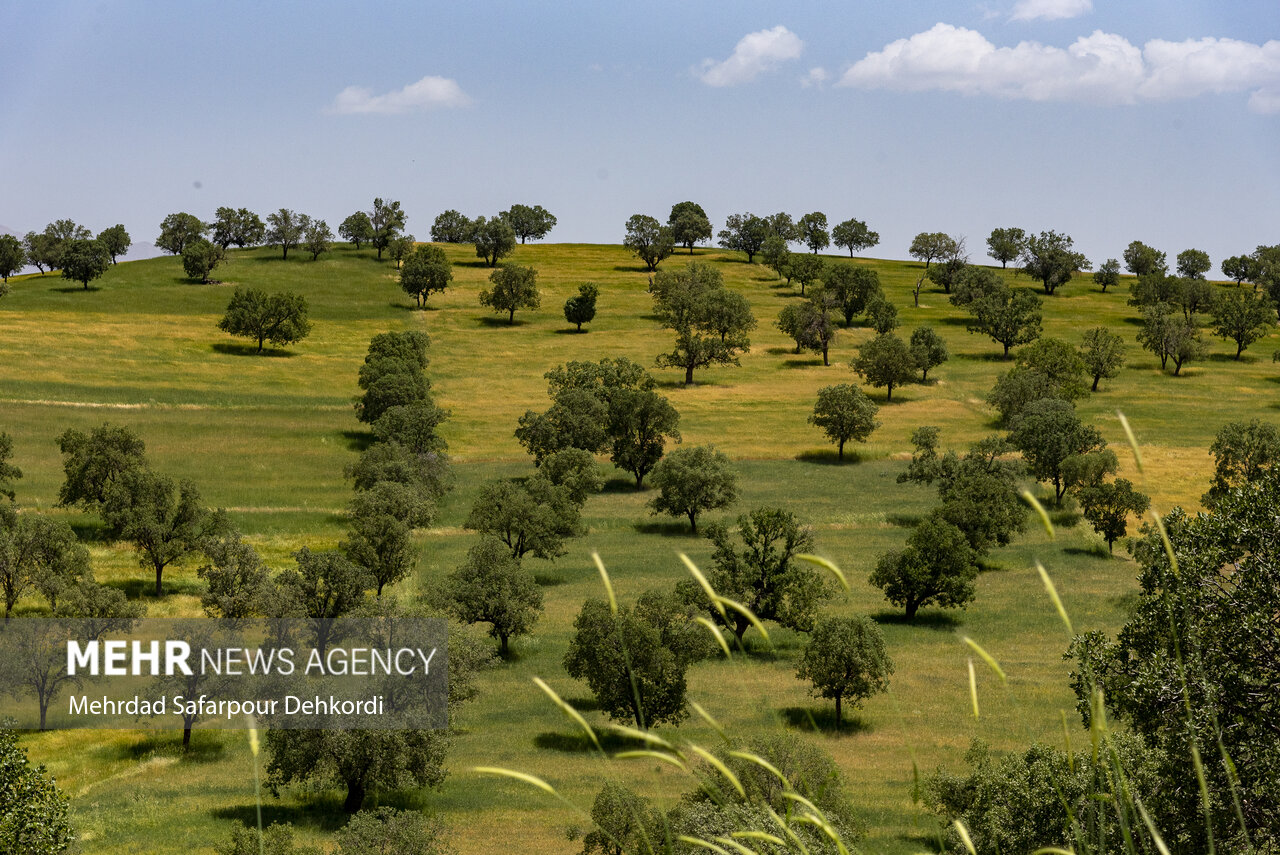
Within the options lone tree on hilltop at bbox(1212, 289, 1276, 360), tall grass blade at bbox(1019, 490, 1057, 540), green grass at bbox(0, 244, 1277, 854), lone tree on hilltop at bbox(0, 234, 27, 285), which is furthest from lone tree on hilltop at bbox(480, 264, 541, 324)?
tall grass blade at bbox(1019, 490, 1057, 540)

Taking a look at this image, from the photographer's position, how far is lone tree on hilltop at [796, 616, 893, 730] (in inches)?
2126

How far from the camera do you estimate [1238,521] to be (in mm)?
24344

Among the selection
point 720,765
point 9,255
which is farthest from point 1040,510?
point 9,255

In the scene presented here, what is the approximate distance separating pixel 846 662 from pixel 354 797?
81.2 ft

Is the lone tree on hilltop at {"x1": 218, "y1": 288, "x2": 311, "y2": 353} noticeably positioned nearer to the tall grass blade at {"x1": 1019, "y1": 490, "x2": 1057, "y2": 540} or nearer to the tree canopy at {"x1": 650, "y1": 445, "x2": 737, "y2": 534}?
the tree canopy at {"x1": 650, "y1": 445, "x2": 737, "y2": 534}

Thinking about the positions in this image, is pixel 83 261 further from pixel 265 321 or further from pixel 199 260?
pixel 265 321

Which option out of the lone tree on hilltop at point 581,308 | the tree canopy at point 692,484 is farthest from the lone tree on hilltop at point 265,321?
the tree canopy at point 692,484

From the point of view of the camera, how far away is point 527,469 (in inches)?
4045

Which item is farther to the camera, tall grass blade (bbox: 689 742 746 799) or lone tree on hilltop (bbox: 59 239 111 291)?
lone tree on hilltop (bbox: 59 239 111 291)

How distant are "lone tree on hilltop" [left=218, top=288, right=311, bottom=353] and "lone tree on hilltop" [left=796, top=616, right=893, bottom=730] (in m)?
111

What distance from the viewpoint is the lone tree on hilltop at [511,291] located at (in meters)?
173

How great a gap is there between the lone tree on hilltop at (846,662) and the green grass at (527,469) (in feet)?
7.03

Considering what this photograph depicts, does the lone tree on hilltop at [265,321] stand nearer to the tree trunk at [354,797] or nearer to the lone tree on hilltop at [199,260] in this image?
the lone tree on hilltop at [199,260]

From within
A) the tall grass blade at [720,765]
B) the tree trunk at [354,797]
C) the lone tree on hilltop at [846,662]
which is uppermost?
the tall grass blade at [720,765]
